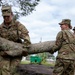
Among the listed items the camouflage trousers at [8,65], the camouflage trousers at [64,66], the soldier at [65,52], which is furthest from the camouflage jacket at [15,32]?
the camouflage trousers at [64,66]

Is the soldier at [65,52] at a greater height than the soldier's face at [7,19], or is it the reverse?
the soldier's face at [7,19]

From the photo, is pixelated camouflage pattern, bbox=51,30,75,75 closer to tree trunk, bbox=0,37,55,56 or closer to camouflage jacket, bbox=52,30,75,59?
camouflage jacket, bbox=52,30,75,59


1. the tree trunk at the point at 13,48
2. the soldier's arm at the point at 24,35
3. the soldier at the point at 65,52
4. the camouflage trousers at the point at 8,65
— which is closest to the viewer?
the camouflage trousers at the point at 8,65

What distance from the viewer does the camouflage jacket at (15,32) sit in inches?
353

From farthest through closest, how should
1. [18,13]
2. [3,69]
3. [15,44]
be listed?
[18,13], [15,44], [3,69]

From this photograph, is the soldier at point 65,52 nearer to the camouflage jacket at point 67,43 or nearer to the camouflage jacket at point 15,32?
the camouflage jacket at point 67,43

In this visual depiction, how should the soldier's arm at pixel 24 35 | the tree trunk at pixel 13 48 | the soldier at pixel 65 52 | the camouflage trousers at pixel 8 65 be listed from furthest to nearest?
the tree trunk at pixel 13 48 < the soldier at pixel 65 52 < the soldier's arm at pixel 24 35 < the camouflage trousers at pixel 8 65

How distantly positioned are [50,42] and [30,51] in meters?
0.79

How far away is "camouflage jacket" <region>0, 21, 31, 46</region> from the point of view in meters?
8.95

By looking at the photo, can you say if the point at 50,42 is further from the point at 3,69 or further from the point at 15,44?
the point at 3,69

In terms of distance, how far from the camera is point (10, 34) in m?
9.19

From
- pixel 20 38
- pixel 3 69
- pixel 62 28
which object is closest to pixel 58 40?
pixel 62 28

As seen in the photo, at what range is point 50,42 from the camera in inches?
423

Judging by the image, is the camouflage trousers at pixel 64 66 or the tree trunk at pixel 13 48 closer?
the camouflage trousers at pixel 64 66
